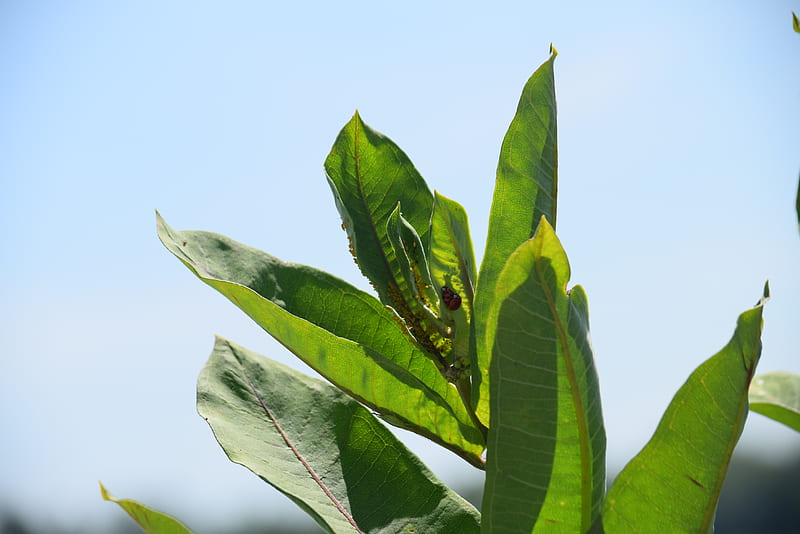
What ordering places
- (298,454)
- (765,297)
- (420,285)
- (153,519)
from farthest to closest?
(298,454) → (420,285) → (153,519) → (765,297)

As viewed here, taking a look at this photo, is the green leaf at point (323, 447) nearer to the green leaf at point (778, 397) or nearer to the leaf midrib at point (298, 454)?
the leaf midrib at point (298, 454)

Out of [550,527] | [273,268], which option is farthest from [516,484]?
[273,268]

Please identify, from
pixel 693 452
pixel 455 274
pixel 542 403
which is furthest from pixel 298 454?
pixel 693 452

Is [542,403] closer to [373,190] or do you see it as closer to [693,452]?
[693,452]

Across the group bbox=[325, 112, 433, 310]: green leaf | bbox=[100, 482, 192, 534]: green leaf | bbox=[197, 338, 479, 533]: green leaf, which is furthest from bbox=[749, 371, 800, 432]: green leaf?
bbox=[100, 482, 192, 534]: green leaf

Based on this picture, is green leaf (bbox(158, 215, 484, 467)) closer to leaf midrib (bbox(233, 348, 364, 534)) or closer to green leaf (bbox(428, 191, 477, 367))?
green leaf (bbox(428, 191, 477, 367))

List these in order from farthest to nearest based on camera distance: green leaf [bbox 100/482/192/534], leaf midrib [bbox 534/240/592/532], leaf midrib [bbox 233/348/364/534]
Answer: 1. leaf midrib [bbox 233/348/364/534]
2. green leaf [bbox 100/482/192/534]
3. leaf midrib [bbox 534/240/592/532]

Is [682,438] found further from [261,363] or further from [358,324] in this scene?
[261,363]

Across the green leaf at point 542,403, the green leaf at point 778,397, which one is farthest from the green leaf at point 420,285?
the green leaf at point 778,397
